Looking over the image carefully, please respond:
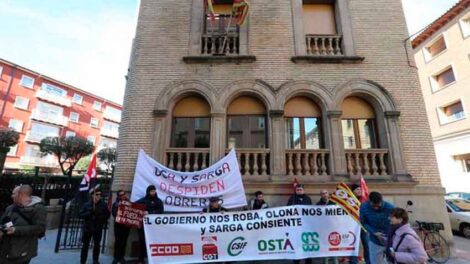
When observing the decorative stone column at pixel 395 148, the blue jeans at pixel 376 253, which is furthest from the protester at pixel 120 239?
the decorative stone column at pixel 395 148

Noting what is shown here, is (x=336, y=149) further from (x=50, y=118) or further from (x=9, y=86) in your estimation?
(x=50, y=118)

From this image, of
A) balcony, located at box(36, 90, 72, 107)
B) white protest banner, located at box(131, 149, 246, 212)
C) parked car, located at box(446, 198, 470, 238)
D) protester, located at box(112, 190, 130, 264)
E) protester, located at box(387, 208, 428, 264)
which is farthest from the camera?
balcony, located at box(36, 90, 72, 107)

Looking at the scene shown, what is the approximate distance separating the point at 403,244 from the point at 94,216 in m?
6.77

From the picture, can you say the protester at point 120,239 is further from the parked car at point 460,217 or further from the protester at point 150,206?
the parked car at point 460,217

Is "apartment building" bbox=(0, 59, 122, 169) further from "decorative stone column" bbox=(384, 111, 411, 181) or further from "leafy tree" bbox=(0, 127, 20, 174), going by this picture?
"decorative stone column" bbox=(384, 111, 411, 181)

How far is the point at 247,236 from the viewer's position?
18.7ft

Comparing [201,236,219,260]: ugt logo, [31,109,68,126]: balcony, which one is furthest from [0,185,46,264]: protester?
[31,109,68,126]: balcony

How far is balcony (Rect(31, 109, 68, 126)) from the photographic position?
35.3 meters

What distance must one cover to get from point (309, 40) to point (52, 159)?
4132 cm

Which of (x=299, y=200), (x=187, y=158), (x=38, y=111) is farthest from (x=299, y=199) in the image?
(x=38, y=111)

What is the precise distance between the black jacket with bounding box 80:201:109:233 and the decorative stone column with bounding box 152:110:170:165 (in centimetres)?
213

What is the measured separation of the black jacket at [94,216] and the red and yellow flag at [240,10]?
7.54m

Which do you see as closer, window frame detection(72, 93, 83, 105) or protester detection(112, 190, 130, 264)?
protester detection(112, 190, 130, 264)

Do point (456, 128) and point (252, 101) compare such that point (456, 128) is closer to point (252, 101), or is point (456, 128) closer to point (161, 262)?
point (252, 101)
